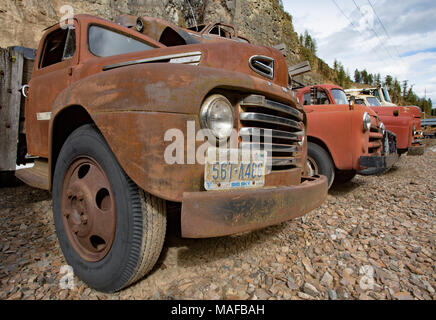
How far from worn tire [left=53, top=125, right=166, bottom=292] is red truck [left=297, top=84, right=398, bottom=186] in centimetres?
300

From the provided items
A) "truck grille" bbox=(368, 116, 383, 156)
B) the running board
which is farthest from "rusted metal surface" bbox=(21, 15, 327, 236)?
"truck grille" bbox=(368, 116, 383, 156)

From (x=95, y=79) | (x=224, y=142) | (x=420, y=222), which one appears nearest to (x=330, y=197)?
(x=420, y=222)

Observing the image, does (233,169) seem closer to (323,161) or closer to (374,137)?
(323,161)

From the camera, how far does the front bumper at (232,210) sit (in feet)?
4.16

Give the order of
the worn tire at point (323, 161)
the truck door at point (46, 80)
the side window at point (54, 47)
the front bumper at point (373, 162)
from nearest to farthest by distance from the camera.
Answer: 1. the truck door at point (46, 80)
2. the side window at point (54, 47)
3. the front bumper at point (373, 162)
4. the worn tire at point (323, 161)

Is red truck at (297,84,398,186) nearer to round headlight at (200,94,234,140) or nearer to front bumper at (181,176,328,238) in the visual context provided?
front bumper at (181,176,328,238)

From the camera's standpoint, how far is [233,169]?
1455 mm

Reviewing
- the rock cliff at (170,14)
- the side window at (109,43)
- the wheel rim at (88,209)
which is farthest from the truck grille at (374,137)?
the rock cliff at (170,14)

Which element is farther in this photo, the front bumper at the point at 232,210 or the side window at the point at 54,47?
the side window at the point at 54,47

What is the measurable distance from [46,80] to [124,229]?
2150mm

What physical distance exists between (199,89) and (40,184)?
184cm

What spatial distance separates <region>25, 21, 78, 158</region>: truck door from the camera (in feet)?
8.30

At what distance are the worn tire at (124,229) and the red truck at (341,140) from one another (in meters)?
3.00

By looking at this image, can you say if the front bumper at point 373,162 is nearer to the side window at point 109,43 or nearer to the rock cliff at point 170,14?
the side window at point 109,43
